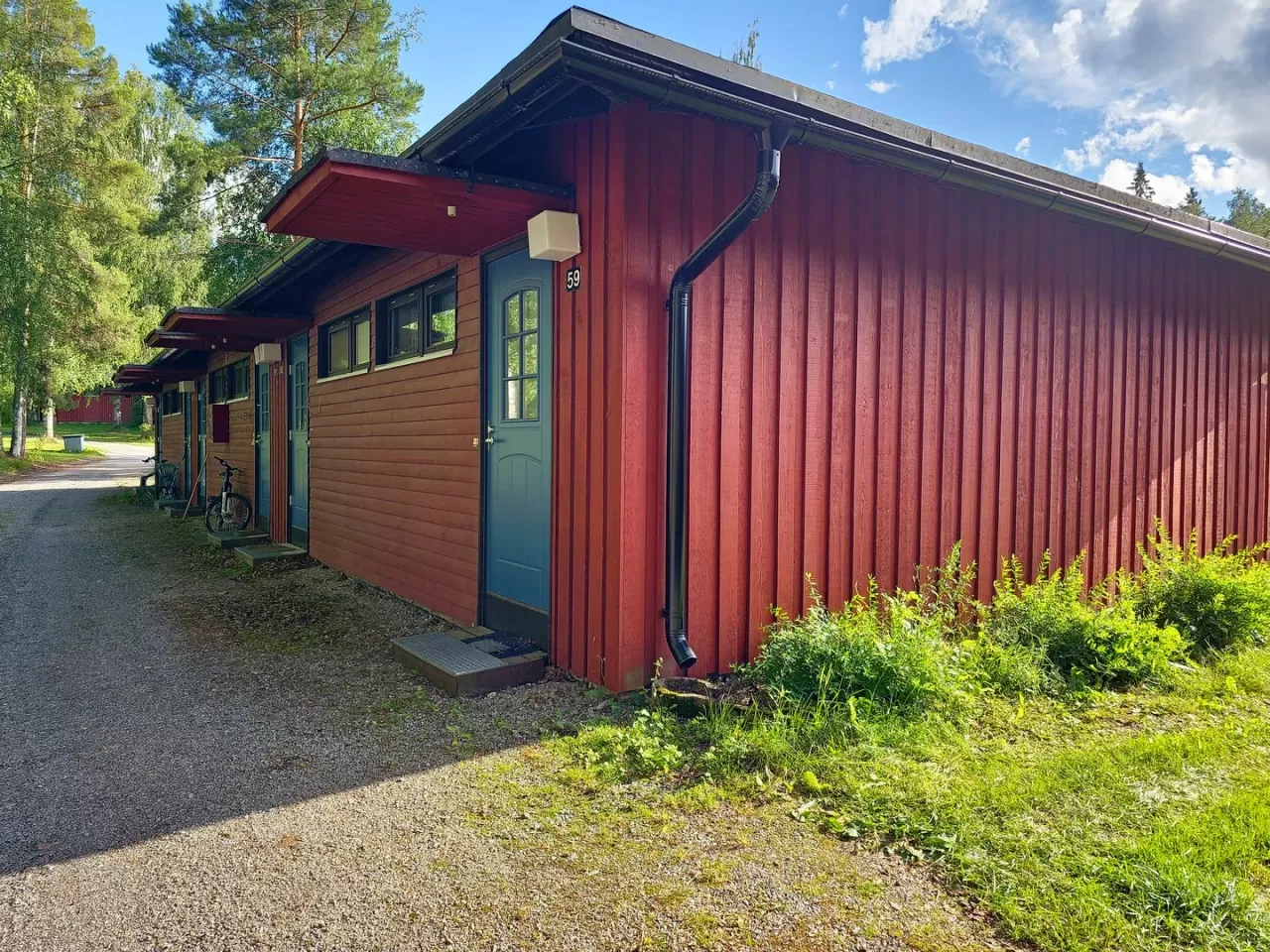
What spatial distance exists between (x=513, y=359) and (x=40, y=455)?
1113 inches

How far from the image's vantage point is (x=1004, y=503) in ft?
16.3

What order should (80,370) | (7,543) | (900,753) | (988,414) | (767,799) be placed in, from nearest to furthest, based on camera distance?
(767,799) < (900,753) < (988,414) < (7,543) < (80,370)

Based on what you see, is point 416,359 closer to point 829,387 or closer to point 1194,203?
point 829,387

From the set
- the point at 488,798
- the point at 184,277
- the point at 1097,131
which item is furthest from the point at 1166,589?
the point at 184,277

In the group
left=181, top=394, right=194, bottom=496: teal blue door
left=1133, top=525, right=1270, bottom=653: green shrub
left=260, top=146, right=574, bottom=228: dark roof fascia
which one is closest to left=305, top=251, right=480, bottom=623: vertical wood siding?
left=260, top=146, right=574, bottom=228: dark roof fascia

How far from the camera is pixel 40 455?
2566cm

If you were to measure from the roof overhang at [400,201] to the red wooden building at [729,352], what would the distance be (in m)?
0.02

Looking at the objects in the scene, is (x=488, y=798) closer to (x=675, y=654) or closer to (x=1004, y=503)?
(x=675, y=654)

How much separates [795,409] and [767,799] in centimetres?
201

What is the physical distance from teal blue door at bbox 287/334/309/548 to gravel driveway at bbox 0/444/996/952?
14.1ft

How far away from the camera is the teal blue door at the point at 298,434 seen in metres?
8.02

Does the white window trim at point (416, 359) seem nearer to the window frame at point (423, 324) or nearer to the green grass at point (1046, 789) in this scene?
the window frame at point (423, 324)

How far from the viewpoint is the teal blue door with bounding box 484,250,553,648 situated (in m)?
4.14

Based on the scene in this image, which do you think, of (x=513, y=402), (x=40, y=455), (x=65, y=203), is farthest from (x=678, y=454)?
(x=40, y=455)
